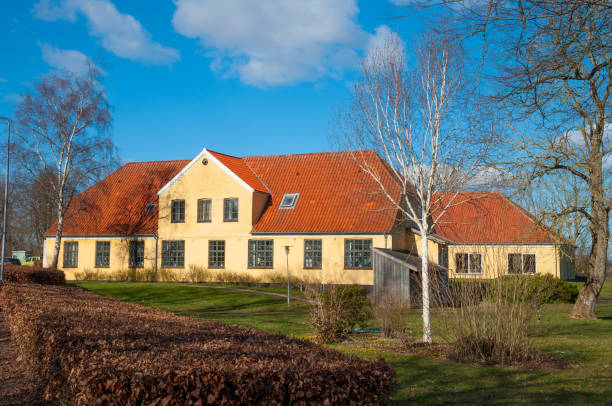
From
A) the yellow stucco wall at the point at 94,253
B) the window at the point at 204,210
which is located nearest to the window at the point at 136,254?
the yellow stucco wall at the point at 94,253

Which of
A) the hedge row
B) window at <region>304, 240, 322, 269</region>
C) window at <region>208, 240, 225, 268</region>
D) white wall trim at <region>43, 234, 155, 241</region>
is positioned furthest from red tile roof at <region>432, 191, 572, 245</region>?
white wall trim at <region>43, 234, 155, 241</region>

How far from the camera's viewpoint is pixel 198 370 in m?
4.61

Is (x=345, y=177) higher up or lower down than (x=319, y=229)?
higher up

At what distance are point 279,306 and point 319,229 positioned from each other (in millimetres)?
7620

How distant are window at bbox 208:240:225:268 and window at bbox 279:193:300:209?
14.5ft

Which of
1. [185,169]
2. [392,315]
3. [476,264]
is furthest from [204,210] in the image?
[476,264]

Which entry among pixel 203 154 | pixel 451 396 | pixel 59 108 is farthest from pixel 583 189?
pixel 59 108

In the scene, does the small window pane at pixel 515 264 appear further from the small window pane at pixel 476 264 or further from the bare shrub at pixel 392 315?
the bare shrub at pixel 392 315

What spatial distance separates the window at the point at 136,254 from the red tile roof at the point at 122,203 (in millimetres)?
819

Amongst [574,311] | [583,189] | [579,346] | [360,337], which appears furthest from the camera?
[574,311]

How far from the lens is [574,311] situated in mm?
20406

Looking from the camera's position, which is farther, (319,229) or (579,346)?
(319,229)

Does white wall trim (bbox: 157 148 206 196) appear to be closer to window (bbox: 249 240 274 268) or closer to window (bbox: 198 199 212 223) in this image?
window (bbox: 198 199 212 223)

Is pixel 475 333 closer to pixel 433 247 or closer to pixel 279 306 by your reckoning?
pixel 279 306
